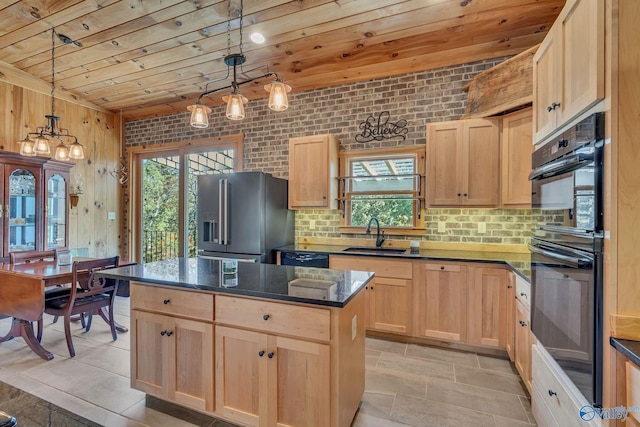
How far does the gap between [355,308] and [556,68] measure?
1627 mm

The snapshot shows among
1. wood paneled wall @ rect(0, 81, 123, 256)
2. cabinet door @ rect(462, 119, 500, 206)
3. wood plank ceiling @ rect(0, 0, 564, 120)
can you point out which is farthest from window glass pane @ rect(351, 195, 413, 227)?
wood paneled wall @ rect(0, 81, 123, 256)

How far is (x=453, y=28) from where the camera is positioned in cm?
281

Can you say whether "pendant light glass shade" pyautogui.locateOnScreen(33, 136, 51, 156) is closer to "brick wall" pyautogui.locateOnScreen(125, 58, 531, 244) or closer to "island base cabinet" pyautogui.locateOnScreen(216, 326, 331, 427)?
"brick wall" pyautogui.locateOnScreen(125, 58, 531, 244)

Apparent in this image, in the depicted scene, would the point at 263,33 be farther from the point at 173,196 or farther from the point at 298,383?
the point at 173,196

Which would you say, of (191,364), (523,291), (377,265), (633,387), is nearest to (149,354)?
(191,364)

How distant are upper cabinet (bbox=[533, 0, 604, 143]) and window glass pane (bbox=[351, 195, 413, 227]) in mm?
1866

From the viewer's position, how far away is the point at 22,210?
3717 millimetres

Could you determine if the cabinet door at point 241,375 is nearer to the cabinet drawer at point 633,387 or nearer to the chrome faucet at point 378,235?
the cabinet drawer at point 633,387

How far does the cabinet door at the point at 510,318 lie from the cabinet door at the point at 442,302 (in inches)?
13.1

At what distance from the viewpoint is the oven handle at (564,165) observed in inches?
45.2

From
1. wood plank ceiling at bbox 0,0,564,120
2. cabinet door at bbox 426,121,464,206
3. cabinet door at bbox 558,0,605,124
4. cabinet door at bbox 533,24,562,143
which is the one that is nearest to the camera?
cabinet door at bbox 558,0,605,124

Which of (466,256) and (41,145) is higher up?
(41,145)

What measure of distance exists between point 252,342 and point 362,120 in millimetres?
2933

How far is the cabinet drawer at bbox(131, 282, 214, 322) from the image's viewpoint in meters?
1.79
